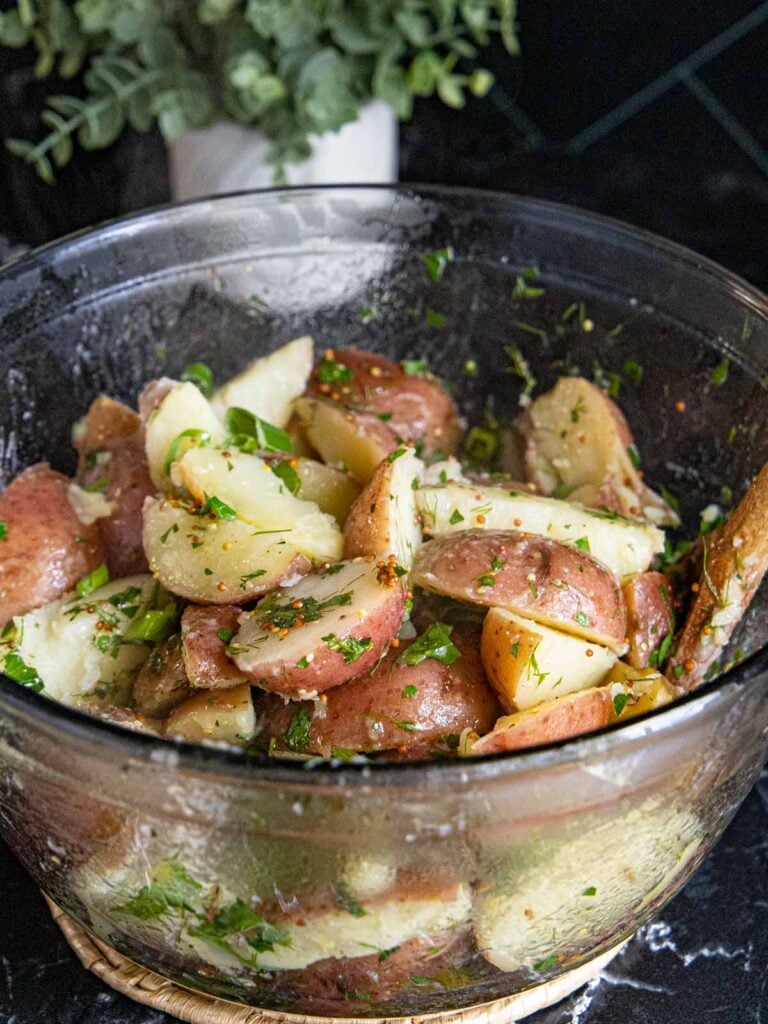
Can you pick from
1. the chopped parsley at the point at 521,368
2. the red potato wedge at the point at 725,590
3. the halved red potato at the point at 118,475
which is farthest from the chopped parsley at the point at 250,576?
the chopped parsley at the point at 521,368

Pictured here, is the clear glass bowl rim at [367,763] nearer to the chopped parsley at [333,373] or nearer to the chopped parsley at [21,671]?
the chopped parsley at [21,671]

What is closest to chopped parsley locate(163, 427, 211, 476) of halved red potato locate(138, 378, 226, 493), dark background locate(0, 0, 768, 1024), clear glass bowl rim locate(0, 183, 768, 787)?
halved red potato locate(138, 378, 226, 493)

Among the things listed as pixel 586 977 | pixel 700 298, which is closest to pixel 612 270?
pixel 700 298

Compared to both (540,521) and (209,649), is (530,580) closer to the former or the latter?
(540,521)

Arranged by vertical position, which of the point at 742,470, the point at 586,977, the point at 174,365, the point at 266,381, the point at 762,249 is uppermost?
the point at 762,249

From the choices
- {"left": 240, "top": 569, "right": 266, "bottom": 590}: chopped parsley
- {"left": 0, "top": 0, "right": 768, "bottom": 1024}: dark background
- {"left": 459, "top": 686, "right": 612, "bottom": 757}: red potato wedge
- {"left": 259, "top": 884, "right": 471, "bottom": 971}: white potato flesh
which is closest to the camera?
{"left": 259, "top": 884, "right": 471, "bottom": 971}: white potato flesh

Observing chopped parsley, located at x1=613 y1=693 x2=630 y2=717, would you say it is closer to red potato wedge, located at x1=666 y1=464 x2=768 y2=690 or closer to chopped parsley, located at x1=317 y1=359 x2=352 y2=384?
red potato wedge, located at x1=666 y1=464 x2=768 y2=690

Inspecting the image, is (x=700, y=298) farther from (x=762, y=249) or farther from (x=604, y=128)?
(x=604, y=128)
